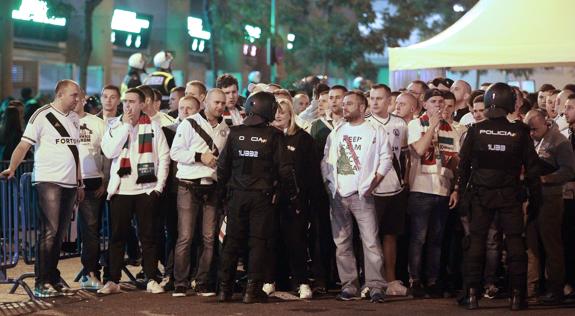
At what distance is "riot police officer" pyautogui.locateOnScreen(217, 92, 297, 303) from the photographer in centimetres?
1134

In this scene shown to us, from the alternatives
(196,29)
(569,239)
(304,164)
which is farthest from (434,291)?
(196,29)

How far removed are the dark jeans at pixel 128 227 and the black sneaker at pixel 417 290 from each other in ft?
9.12

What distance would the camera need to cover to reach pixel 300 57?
139 feet

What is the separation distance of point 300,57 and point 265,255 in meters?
31.2

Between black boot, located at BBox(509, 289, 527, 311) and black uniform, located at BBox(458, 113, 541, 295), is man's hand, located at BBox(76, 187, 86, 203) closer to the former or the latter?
black uniform, located at BBox(458, 113, 541, 295)

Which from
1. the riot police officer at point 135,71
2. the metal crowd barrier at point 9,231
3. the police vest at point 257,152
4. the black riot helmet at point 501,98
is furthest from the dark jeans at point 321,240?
the riot police officer at point 135,71

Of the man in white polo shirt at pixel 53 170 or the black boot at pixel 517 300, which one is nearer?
the black boot at pixel 517 300

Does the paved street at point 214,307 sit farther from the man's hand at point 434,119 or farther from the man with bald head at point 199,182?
the man's hand at point 434,119

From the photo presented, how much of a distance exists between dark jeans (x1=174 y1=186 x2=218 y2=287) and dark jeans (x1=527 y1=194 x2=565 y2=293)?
3331 millimetres

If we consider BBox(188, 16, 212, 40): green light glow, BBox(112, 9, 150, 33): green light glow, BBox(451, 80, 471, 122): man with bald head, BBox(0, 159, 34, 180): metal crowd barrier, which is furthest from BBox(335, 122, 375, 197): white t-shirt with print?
BBox(188, 16, 212, 40): green light glow

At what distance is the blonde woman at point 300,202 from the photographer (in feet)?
38.5

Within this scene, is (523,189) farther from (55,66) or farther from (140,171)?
(55,66)

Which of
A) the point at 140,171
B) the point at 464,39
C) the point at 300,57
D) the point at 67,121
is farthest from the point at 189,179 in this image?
the point at 300,57

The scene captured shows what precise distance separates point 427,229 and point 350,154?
4.23ft
